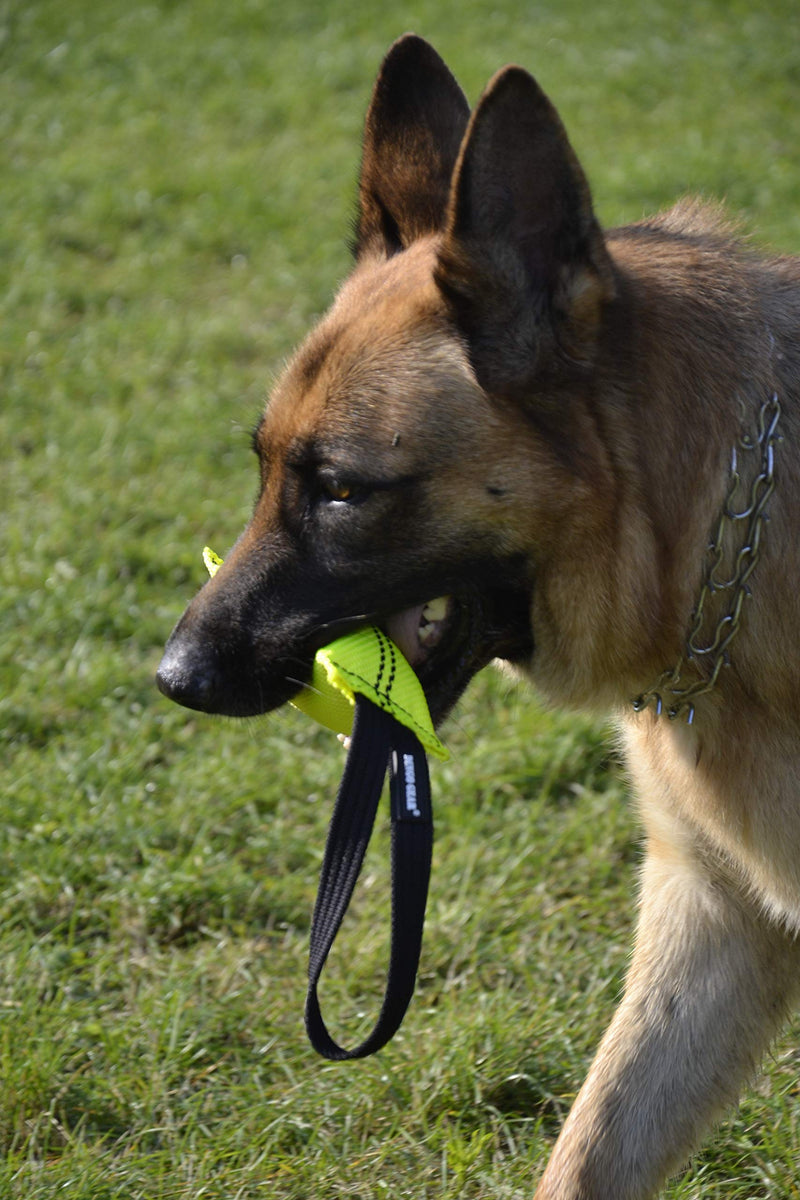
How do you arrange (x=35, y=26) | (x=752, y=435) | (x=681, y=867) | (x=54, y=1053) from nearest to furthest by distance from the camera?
(x=752, y=435) < (x=681, y=867) < (x=54, y=1053) < (x=35, y=26)

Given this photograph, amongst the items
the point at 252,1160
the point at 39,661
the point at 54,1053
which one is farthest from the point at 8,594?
the point at 252,1160

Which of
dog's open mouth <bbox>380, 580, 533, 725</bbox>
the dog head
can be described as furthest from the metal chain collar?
dog's open mouth <bbox>380, 580, 533, 725</bbox>

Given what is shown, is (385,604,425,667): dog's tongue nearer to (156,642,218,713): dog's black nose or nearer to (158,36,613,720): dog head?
(158,36,613,720): dog head

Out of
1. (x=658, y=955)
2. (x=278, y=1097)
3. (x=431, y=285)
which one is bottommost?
(x=278, y=1097)

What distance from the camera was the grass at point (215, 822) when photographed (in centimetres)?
306

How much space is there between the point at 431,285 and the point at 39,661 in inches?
100

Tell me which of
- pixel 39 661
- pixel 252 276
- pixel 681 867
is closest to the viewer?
pixel 681 867

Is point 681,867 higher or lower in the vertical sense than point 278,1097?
higher

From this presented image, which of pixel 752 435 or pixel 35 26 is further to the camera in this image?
pixel 35 26

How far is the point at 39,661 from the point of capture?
4730 mm

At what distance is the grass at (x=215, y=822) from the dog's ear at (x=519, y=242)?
1041 millimetres

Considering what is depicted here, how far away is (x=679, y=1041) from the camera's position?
2.85 meters

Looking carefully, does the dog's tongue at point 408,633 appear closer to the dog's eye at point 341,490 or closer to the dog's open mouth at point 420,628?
the dog's open mouth at point 420,628

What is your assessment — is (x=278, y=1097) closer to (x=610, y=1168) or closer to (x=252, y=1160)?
(x=252, y=1160)
